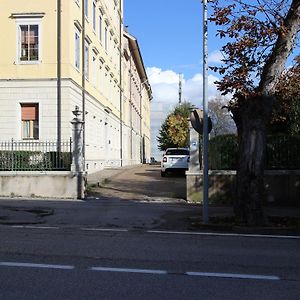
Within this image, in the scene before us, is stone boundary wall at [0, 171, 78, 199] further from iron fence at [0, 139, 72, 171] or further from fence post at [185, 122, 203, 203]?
fence post at [185, 122, 203, 203]

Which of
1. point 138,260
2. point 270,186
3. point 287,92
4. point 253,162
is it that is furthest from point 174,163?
point 138,260

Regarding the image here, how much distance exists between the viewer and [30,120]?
25.4m

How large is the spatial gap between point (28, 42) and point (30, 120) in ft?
12.6

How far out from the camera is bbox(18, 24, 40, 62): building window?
2511 centimetres

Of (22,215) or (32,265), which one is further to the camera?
(22,215)

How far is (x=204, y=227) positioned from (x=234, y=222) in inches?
32.6

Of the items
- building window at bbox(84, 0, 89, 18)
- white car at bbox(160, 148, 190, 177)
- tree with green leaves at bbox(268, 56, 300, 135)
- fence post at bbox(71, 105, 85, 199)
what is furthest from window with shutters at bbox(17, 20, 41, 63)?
tree with green leaves at bbox(268, 56, 300, 135)

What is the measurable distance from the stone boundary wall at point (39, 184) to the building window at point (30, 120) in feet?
23.8

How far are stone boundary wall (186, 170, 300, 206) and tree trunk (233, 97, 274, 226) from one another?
4005mm

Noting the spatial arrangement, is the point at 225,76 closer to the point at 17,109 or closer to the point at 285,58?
the point at 285,58

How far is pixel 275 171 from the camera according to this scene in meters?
16.5

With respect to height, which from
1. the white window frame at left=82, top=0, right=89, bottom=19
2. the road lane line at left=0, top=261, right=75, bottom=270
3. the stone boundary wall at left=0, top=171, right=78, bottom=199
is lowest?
the road lane line at left=0, top=261, right=75, bottom=270

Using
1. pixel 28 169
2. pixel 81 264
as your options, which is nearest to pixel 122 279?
pixel 81 264

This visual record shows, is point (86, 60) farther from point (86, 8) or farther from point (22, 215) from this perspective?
point (22, 215)
